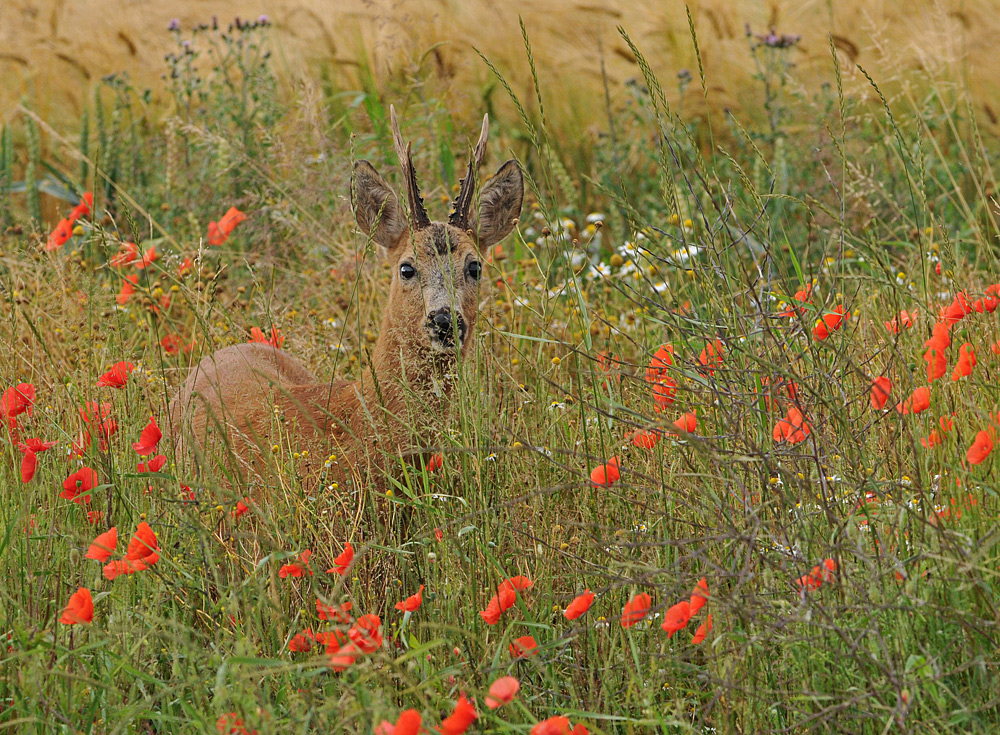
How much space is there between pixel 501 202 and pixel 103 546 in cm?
225

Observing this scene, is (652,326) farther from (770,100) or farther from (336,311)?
(770,100)

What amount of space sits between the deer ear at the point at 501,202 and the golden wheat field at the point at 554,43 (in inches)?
119

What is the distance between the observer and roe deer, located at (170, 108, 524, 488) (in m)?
3.28

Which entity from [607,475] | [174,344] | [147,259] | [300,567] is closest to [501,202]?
[147,259]

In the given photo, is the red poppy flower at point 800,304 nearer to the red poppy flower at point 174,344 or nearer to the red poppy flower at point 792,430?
the red poppy flower at point 792,430

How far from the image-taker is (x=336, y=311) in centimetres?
475

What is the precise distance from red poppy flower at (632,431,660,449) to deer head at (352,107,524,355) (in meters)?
0.81

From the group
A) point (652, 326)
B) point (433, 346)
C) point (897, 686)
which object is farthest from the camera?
point (652, 326)

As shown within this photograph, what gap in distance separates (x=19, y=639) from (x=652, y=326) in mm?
2777

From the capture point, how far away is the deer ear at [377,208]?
389 centimetres

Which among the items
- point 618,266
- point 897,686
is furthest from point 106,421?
point 618,266

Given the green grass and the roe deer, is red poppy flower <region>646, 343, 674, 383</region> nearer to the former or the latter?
the green grass

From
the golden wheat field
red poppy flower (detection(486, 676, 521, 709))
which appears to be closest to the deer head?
red poppy flower (detection(486, 676, 521, 709))

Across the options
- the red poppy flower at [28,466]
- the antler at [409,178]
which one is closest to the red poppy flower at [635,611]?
the red poppy flower at [28,466]
